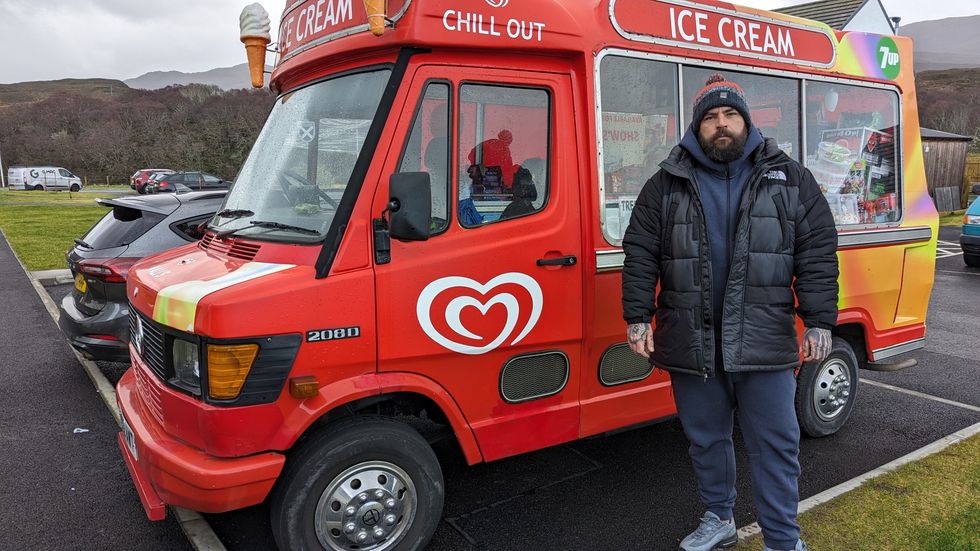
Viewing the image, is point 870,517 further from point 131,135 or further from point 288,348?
point 131,135

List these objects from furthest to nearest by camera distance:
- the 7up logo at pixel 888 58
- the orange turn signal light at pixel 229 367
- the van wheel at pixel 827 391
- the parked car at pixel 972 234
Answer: the parked car at pixel 972 234 → the 7up logo at pixel 888 58 → the van wheel at pixel 827 391 → the orange turn signal light at pixel 229 367

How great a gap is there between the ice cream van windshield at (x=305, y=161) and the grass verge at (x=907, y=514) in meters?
2.60

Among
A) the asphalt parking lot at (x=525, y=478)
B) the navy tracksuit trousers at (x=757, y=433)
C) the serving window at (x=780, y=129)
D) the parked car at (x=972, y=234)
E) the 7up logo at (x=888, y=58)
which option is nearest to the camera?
the navy tracksuit trousers at (x=757, y=433)

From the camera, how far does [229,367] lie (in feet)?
8.55

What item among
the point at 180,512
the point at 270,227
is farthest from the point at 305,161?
the point at 180,512

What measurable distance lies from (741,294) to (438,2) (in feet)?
6.05

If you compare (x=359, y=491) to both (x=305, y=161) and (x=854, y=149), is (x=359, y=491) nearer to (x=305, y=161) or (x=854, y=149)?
(x=305, y=161)

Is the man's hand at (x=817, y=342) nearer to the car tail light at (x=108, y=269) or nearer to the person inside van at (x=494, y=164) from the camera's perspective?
the person inside van at (x=494, y=164)

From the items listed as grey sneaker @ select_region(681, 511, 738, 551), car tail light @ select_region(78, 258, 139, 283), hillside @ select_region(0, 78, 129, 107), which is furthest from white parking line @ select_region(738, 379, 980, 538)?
hillside @ select_region(0, 78, 129, 107)

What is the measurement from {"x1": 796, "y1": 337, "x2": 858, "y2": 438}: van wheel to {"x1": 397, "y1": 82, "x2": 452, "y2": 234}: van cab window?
290 cm

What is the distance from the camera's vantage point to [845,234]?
14.5ft

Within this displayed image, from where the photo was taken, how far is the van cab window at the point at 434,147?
295 cm

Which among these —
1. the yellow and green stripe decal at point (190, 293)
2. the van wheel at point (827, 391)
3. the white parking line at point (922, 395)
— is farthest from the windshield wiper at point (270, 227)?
the white parking line at point (922, 395)

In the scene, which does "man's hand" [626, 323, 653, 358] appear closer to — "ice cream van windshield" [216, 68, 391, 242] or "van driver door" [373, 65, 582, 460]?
"van driver door" [373, 65, 582, 460]
